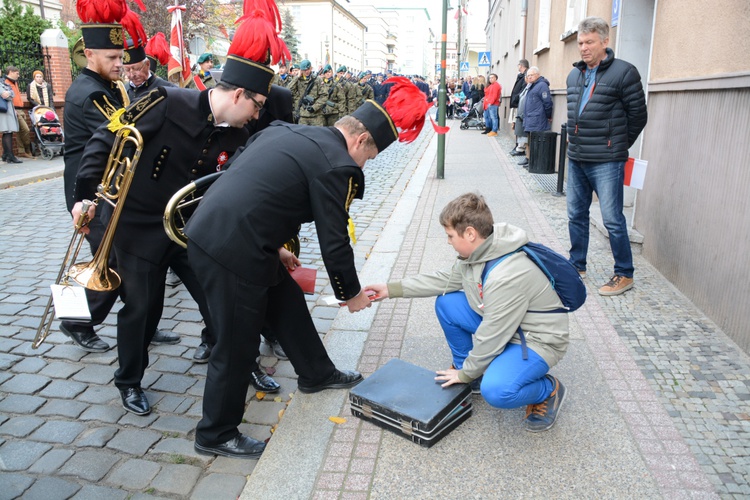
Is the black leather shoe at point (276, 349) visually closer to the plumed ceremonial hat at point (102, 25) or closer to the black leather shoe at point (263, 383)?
the black leather shoe at point (263, 383)

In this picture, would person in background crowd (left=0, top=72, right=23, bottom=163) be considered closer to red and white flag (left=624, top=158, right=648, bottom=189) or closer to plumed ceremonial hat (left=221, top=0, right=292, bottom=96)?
plumed ceremonial hat (left=221, top=0, right=292, bottom=96)

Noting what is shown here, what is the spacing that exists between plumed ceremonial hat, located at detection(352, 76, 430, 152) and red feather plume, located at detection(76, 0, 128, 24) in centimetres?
179

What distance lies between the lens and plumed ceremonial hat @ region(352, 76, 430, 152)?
3.03m

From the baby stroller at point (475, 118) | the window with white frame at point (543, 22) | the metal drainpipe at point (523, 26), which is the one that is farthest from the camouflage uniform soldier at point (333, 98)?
the baby stroller at point (475, 118)

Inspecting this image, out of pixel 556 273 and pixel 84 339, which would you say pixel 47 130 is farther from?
pixel 556 273

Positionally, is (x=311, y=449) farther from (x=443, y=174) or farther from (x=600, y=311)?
(x=443, y=174)

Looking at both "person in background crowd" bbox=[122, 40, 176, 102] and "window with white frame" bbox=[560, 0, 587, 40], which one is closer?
"person in background crowd" bbox=[122, 40, 176, 102]

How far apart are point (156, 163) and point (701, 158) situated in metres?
4.05

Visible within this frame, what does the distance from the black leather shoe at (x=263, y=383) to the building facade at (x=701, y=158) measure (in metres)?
2.98

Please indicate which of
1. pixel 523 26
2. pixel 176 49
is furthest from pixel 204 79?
pixel 523 26

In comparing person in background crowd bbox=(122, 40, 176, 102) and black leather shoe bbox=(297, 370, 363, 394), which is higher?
person in background crowd bbox=(122, 40, 176, 102)

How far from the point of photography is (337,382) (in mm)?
3752

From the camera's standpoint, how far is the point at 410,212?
28.4 feet

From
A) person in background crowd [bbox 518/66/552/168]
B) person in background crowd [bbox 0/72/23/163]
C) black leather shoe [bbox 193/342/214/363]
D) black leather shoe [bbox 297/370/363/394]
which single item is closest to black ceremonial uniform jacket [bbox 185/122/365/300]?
black leather shoe [bbox 297/370/363/394]
